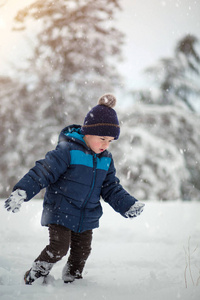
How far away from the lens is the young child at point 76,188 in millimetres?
2479

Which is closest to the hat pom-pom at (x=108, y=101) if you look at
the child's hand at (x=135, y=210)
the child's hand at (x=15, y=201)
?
the child's hand at (x=135, y=210)

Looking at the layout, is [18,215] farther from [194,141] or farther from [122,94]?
[194,141]

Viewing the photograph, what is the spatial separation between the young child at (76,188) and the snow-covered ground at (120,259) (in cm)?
24

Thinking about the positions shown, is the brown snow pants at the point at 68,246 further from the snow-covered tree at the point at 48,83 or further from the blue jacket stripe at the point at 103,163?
the snow-covered tree at the point at 48,83

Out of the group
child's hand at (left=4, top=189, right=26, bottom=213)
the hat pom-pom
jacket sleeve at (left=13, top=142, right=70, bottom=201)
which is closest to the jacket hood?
jacket sleeve at (left=13, top=142, right=70, bottom=201)

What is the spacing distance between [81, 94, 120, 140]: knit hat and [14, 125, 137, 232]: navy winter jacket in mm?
134

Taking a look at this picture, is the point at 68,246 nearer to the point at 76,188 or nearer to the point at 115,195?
the point at 76,188

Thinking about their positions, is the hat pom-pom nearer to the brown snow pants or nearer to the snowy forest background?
the brown snow pants

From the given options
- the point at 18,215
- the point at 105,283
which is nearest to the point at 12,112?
the point at 18,215

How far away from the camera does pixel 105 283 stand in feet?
8.83

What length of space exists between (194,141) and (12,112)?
266 inches

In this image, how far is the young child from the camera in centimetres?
248

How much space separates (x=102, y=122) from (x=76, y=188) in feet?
2.04

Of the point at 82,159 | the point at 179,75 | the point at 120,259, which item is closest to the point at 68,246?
the point at 82,159
